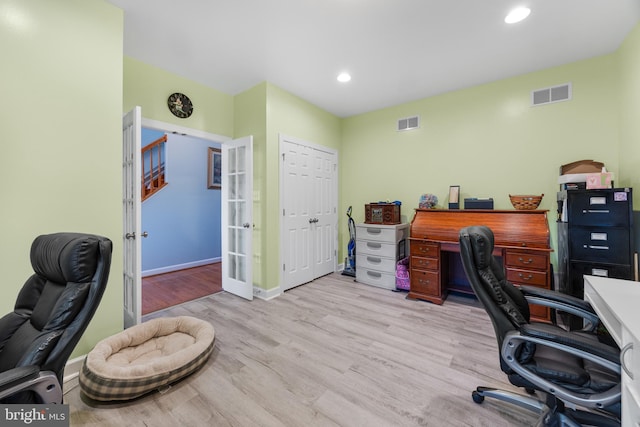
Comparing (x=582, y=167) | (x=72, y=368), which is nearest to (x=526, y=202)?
(x=582, y=167)

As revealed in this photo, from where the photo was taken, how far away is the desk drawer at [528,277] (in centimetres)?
262

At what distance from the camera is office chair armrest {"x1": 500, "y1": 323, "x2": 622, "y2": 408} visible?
1027 millimetres

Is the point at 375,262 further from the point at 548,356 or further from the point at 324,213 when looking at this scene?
the point at 548,356

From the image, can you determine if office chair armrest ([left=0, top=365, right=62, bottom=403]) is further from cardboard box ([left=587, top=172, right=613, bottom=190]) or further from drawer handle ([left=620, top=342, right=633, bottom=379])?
cardboard box ([left=587, top=172, right=613, bottom=190])

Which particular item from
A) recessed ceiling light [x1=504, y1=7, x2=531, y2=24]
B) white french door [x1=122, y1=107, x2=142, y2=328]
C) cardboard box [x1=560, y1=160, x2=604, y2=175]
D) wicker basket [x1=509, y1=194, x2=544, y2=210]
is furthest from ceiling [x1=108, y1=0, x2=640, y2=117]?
wicker basket [x1=509, y1=194, x2=544, y2=210]

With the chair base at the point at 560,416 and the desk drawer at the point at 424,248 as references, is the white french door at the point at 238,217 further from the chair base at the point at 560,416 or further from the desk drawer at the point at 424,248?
the chair base at the point at 560,416

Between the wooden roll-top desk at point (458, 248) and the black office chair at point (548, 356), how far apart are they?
4.50 feet

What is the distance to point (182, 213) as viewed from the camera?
5.04 metres

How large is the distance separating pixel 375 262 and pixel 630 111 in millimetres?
3111

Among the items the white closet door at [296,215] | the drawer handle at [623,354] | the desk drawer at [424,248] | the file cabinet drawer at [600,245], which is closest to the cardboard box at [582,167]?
the file cabinet drawer at [600,245]

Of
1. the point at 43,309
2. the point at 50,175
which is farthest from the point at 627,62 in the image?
the point at 50,175

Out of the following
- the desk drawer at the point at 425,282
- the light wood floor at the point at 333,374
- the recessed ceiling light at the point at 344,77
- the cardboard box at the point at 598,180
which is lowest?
the light wood floor at the point at 333,374

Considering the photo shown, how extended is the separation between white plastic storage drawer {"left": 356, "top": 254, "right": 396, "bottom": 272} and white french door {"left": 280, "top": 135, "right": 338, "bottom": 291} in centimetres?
69

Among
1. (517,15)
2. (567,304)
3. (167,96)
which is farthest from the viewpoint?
(167,96)
